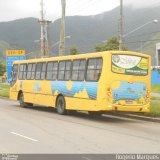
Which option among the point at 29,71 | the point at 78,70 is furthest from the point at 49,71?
the point at 78,70

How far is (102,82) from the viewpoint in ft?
65.5

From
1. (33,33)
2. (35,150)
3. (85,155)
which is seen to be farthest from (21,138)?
(33,33)

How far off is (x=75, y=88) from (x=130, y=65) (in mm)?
3013

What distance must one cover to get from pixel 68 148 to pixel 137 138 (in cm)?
280

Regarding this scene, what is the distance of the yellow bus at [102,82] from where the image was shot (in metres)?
20.0

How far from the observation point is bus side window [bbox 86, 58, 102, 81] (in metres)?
20.5

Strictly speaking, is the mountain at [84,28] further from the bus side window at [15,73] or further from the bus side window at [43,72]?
the bus side window at [43,72]

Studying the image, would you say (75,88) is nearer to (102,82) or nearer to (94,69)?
(94,69)

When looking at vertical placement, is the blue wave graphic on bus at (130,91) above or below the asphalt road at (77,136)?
above

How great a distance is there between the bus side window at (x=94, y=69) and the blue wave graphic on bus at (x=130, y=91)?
105 cm

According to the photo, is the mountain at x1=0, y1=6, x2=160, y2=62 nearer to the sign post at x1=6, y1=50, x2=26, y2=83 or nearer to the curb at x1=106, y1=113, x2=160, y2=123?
the sign post at x1=6, y1=50, x2=26, y2=83

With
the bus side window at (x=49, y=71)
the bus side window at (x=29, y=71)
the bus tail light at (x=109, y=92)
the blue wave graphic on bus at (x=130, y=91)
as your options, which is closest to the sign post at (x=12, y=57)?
the bus side window at (x=29, y=71)

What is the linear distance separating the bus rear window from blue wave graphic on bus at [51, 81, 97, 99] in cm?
116

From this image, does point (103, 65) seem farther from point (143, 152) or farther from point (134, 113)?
point (143, 152)
